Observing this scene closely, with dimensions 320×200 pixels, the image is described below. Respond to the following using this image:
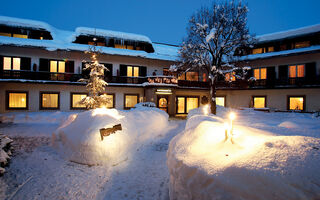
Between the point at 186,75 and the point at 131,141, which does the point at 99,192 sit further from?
the point at 186,75

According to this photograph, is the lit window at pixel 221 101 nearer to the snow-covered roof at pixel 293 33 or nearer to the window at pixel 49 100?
the snow-covered roof at pixel 293 33

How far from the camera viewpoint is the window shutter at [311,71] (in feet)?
63.9

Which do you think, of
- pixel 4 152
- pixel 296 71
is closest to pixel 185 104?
pixel 296 71

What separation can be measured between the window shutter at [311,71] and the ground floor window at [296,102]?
233cm

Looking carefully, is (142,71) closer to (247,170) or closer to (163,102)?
(163,102)

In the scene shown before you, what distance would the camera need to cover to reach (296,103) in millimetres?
20594

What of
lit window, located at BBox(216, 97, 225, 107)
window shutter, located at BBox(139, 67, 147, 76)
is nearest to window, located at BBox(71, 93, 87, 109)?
window shutter, located at BBox(139, 67, 147, 76)

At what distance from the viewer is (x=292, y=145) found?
314 cm

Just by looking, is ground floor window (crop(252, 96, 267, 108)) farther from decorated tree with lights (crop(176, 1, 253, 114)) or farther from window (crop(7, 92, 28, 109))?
window (crop(7, 92, 28, 109))

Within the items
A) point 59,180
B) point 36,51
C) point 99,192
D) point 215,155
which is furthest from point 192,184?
point 36,51

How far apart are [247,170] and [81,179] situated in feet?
17.2

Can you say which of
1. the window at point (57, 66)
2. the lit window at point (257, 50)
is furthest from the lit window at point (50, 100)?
the lit window at point (257, 50)

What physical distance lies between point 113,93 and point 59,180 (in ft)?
53.9

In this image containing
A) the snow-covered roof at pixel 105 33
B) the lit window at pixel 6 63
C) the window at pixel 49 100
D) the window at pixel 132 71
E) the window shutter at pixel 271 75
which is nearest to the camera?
the lit window at pixel 6 63
